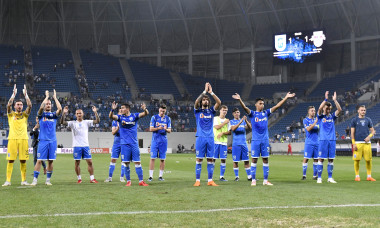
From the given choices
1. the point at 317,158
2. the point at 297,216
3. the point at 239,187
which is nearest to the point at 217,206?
the point at 297,216

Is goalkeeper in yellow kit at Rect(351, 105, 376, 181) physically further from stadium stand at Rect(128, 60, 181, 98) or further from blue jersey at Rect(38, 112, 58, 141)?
stadium stand at Rect(128, 60, 181, 98)

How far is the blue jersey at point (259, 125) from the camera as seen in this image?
15.0 metres

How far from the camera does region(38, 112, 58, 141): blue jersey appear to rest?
15562mm

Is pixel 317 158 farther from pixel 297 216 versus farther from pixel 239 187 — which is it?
pixel 297 216

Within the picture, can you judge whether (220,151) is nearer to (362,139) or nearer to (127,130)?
(127,130)

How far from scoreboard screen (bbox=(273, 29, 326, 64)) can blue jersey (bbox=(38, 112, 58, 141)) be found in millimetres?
52110

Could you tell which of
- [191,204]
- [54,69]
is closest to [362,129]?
[191,204]

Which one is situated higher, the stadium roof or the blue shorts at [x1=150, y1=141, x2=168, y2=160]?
the stadium roof

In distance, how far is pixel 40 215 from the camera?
30.1 feet

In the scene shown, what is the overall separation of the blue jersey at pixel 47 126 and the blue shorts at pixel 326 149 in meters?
A: 8.53

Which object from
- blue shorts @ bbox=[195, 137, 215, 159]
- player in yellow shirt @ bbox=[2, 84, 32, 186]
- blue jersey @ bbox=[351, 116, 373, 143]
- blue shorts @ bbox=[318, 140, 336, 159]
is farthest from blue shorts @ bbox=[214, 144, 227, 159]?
player in yellow shirt @ bbox=[2, 84, 32, 186]

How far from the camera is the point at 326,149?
1664 cm

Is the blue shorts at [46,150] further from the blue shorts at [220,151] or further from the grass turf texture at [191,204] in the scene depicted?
the blue shorts at [220,151]

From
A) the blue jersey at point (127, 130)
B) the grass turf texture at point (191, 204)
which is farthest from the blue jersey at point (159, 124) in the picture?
the grass turf texture at point (191, 204)
